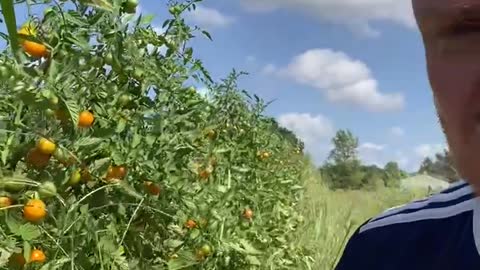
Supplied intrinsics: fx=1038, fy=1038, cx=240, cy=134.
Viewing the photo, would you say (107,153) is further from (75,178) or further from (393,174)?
(393,174)

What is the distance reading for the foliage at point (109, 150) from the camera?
5.45 ft

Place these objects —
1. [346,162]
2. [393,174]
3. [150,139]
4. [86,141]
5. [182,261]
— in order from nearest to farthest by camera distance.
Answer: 1. [86,141]
2. [150,139]
3. [182,261]
4. [393,174]
5. [346,162]

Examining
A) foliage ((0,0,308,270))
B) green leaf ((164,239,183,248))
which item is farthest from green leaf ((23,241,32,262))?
green leaf ((164,239,183,248))

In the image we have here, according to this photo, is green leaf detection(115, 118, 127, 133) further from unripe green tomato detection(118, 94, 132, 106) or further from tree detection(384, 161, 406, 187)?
tree detection(384, 161, 406, 187)

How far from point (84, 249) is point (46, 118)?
25 cm

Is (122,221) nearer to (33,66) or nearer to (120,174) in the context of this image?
(120,174)

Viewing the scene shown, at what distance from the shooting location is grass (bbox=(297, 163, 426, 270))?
4125mm

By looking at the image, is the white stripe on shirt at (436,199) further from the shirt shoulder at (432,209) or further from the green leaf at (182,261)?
the green leaf at (182,261)

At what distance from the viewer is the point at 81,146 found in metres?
1.81

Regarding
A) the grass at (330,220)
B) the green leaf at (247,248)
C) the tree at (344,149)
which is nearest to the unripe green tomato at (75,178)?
the green leaf at (247,248)

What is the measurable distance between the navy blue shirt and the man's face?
312 mm

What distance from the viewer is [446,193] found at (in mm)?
1149

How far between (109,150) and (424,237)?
942 millimetres

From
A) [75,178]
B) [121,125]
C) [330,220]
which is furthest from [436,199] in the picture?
[330,220]
